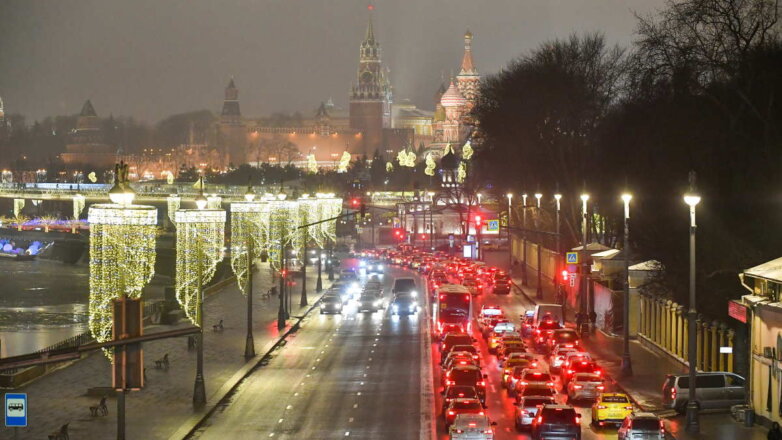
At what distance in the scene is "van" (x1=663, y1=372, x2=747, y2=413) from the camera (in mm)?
40031

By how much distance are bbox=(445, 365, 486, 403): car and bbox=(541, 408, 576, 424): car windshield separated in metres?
7.16

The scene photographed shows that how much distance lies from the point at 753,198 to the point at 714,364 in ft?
21.0

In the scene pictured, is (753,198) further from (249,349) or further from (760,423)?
(249,349)

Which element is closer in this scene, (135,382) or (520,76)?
(135,382)

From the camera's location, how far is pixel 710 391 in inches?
1590

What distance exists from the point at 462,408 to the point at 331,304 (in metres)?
42.9

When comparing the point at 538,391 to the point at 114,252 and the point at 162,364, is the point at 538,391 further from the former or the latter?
the point at 162,364

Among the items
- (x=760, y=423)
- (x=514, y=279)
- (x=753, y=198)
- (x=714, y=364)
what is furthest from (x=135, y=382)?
(x=514, y=279)

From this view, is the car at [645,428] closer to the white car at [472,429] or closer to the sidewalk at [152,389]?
the white car at [472,429]

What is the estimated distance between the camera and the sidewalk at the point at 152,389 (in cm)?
3859

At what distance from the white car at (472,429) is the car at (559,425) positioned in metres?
1.49

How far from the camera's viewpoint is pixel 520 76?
367ft

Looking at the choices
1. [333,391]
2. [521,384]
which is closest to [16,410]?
[521,384]

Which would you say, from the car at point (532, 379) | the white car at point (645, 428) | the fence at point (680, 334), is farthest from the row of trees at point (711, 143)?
the white car at point (645, 428)
